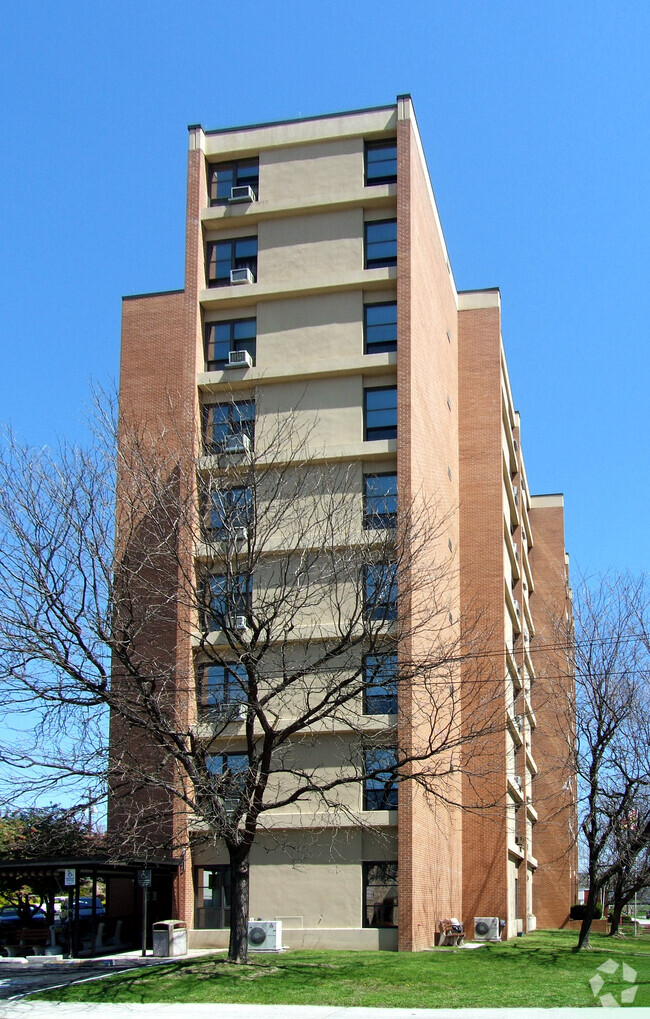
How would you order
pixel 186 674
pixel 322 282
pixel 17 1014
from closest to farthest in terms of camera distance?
pixel 17 1014, pixel 186 674, pixel 322 282

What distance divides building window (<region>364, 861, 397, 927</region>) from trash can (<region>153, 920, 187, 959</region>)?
522 centimetres

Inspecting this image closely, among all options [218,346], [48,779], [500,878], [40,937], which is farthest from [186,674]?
[500,878]

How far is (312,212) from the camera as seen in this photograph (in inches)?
1447

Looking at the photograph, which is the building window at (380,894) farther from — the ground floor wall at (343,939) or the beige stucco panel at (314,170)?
the beige stucco panel at (314,170)

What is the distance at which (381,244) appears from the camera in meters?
36.2

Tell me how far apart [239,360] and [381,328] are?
4.56 metres

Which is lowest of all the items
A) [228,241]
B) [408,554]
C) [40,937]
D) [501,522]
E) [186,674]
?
[40,937]

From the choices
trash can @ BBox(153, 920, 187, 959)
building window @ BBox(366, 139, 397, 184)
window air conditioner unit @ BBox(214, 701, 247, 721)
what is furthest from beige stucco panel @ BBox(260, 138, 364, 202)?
trash can @ BBox(153, 920, 187, 959)

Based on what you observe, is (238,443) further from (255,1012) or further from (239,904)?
(255,1012)

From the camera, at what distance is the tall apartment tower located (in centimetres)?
3127

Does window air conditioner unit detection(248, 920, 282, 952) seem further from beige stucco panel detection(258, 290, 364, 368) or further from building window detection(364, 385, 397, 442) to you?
beige stucco panel detection(258, 290, 364, 368)

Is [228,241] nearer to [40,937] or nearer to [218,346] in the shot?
[218,346]

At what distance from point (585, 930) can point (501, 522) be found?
15.8m

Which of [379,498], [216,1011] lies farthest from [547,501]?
[216,1011]
